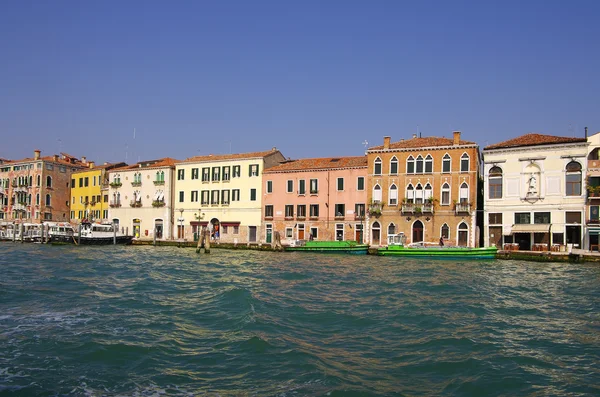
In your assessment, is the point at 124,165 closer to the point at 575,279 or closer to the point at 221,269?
the point at 221,269

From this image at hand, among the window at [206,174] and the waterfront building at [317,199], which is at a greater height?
the window at [206,174]

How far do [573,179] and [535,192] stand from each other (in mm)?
2182

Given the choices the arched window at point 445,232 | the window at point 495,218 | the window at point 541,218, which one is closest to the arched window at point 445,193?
the arched window at point 445,232

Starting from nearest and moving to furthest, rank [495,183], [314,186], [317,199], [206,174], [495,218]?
[495,218] → [495,183] → [317,199] → [314,186] → [206,174]

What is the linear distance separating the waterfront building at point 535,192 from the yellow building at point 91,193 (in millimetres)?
35913

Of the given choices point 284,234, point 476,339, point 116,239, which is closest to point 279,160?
point 284,234

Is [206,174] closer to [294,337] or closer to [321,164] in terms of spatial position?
[321,164]

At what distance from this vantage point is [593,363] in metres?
8.18

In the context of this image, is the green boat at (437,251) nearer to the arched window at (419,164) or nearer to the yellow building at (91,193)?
the arched window at (419,164)

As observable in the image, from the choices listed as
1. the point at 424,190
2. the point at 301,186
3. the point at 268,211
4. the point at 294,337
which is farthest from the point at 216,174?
the point at 294,337

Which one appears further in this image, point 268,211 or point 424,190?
point 268,211

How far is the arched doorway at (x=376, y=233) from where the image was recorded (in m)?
35.6

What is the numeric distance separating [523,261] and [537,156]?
734cm

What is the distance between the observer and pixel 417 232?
113ft
